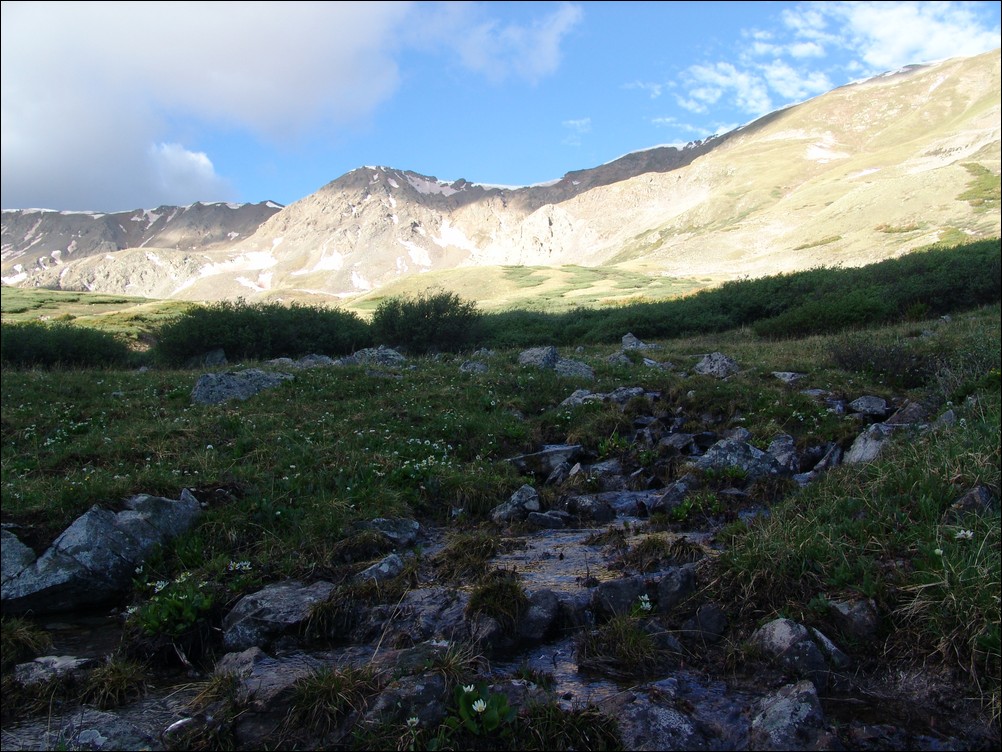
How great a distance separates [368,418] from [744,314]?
95.2 ft

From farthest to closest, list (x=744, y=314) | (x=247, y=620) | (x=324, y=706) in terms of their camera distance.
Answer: (x=744, y=314)
(x=247, y=620)
(x=324, y=706)

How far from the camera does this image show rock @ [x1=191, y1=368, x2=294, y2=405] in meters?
13.2

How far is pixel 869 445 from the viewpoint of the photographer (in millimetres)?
8336

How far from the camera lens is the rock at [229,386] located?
13211 mm

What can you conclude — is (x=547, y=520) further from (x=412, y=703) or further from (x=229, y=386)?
(x=229, y=386)

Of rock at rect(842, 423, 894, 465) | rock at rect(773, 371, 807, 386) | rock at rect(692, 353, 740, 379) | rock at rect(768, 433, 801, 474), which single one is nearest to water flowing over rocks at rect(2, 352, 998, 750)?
rock at rect(768, 433, 801, 474)

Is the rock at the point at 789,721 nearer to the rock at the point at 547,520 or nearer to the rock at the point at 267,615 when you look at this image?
the rock at the point at 267,615

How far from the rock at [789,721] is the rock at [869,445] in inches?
188

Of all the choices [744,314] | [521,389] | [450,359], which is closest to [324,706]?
[521,389]

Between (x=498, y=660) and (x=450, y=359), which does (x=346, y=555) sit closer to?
(x=498, y=660)

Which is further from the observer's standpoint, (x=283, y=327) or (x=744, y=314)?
(x=744, y=314)

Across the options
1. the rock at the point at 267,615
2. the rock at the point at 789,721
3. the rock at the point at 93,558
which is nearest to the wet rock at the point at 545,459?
the rock at the point at 267,615

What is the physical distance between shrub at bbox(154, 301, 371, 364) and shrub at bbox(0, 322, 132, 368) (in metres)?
1.97

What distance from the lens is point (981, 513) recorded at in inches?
216
